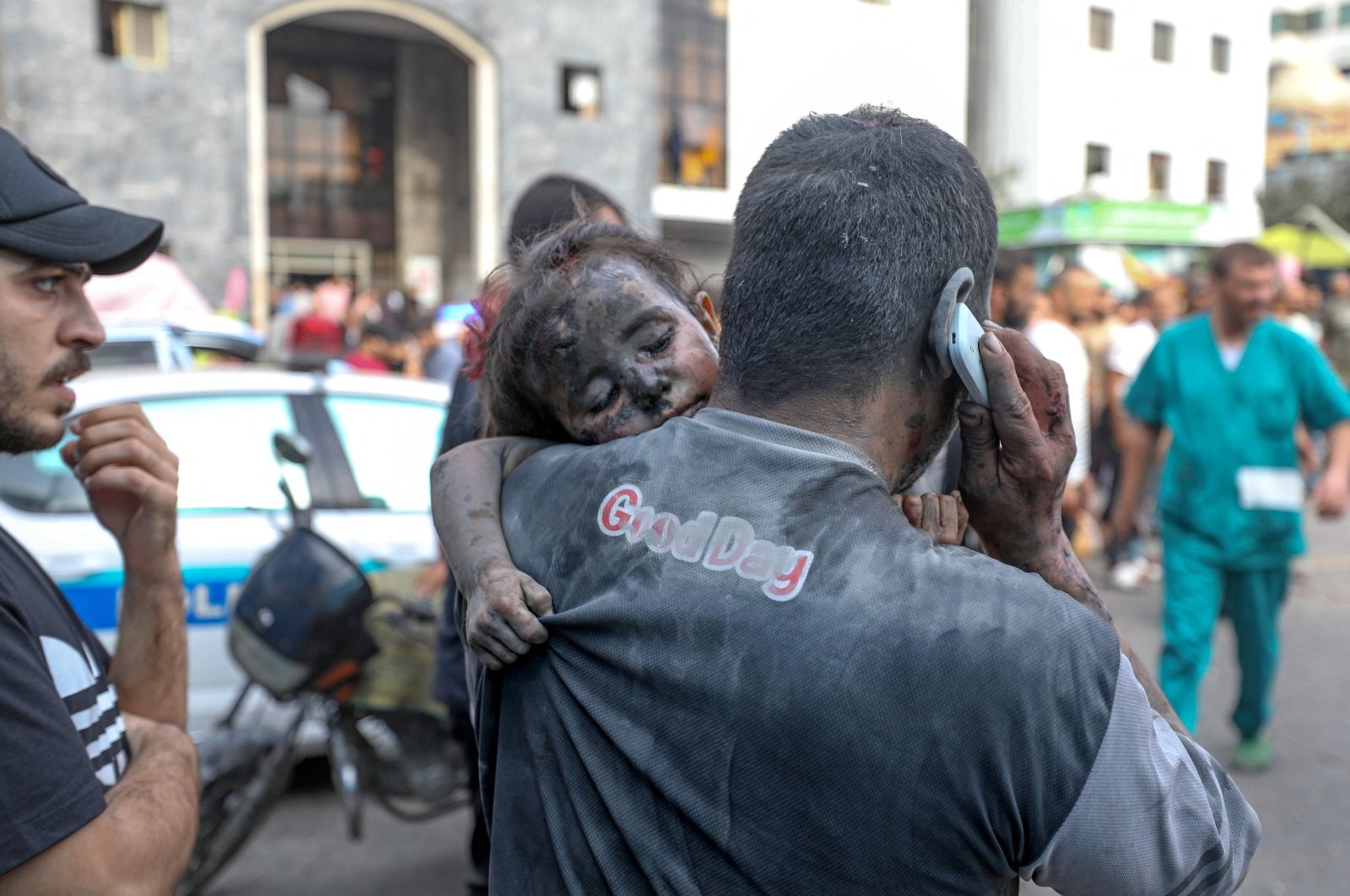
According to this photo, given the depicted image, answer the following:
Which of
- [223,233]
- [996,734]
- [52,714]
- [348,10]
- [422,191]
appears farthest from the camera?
[422,191]

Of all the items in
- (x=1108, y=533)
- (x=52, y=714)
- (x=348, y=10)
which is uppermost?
(x=348, y=10)

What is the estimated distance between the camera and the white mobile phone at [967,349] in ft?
3.91

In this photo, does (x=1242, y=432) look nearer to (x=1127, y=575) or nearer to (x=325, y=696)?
(x=325, y=696)

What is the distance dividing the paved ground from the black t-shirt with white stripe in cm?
257

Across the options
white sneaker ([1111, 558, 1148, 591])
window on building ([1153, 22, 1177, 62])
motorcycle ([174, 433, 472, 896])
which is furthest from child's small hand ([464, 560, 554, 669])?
white sneaker ([1111, 558, 1148, 591])

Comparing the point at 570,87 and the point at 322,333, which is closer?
the point at 322,333

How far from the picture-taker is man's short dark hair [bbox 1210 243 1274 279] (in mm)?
4742

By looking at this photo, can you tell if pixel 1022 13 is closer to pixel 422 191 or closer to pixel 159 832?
pixel 159 832

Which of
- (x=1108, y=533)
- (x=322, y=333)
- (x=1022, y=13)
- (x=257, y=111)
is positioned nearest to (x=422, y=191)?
(x=257, y=111)

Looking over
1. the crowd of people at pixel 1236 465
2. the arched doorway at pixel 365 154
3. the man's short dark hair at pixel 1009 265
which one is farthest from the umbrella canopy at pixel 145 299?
the arched doorway at pixel 365 154

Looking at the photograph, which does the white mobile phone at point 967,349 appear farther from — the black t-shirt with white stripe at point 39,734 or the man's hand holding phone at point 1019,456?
the black t-shirt with white stripe at point 39,734

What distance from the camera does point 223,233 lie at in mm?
20484

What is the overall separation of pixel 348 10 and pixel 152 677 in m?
23.1

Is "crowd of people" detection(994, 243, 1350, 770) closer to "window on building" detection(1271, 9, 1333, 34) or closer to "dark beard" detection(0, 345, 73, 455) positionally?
"window on building" detection(1271, 9, 1333, 34)
